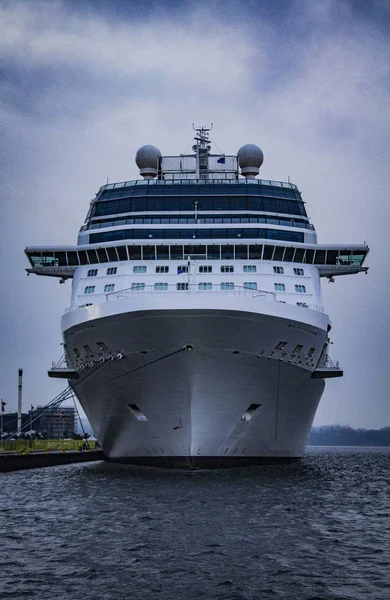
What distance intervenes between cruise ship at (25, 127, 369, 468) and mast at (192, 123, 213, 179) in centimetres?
628

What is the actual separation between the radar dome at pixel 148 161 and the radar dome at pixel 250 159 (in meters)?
5.17

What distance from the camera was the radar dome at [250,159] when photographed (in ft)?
164

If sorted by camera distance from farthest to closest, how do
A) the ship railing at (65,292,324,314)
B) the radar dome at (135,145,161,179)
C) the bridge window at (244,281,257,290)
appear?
the radar dome at (135,145,161,179) < the bridge window at (244,281,257,290) < the ship railing at (65,292,324,314)

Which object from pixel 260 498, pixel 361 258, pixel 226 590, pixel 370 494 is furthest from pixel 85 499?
pixel 361 258

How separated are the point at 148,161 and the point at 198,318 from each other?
20.1m

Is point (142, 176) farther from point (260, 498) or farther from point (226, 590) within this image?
point (226, 590)

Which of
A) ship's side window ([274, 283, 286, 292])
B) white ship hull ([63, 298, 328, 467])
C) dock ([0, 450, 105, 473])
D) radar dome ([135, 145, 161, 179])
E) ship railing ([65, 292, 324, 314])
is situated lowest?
dock ([0, 450, 105, 473])

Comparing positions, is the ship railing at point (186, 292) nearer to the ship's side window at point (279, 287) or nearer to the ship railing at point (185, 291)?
the ship railing at point (185, 291)

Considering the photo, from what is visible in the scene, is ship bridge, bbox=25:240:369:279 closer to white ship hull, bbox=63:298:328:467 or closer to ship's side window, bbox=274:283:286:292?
ship's side window, bbox=274:283:286:292

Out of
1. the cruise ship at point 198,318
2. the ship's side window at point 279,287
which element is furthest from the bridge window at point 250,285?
the ship's side window at point 279,287

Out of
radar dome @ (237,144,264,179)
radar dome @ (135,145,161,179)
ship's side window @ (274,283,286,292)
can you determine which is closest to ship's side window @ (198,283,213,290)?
ship's side window @ (274,283,286,292)

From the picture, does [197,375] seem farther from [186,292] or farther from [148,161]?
[148,161]

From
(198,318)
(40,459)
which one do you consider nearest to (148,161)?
(40,459)

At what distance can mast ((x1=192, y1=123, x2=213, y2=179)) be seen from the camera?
50.0 meters
